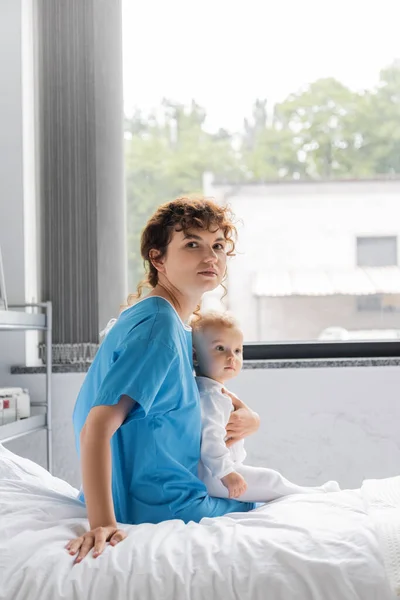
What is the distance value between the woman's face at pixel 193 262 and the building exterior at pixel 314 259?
4.72 ft

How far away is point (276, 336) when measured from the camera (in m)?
2.98

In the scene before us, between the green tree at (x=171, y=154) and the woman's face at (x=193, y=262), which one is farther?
the green tree at (x=171, y=154)

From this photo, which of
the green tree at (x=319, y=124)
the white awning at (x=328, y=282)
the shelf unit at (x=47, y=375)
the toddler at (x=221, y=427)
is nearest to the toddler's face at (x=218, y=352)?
the toddler at (x=221, y=427)

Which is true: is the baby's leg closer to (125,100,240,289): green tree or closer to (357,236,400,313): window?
(357,236,400,313): window

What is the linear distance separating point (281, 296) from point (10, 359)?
39.9 inches

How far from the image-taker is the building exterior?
2.98 m

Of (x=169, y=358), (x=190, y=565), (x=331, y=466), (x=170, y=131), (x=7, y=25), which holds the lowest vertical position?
(x=331, y=466)

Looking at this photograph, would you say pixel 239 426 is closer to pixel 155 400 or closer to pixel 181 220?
pixel 155 400

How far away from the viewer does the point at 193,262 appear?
1.54m

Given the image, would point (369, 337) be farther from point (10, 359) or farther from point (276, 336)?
point (10, 359)

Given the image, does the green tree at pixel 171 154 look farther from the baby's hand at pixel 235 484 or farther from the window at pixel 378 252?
the baby's hand at pixel 235 484

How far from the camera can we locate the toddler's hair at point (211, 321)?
1.76 meters

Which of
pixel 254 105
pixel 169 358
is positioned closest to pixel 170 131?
pixel 254 105

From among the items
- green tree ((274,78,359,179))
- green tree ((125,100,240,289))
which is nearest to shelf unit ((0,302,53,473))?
green tree ((125,100,240,289))
